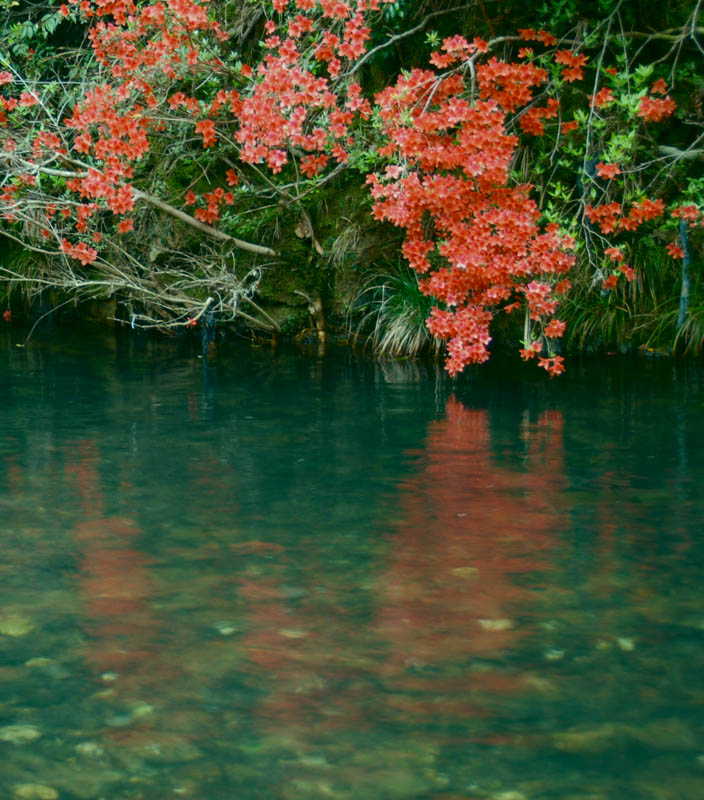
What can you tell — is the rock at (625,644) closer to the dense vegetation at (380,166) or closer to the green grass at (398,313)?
the dense vegetation at (380,166)

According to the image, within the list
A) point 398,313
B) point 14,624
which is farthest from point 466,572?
point 398,313

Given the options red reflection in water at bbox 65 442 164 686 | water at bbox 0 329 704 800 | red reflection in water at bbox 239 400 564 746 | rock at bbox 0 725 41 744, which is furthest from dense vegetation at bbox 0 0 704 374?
rock at bbox 0 725 41 744

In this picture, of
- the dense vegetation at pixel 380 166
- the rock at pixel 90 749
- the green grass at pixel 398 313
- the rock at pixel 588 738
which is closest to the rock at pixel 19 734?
the rock at pixel 90 749

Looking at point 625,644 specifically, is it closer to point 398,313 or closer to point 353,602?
point 353,602

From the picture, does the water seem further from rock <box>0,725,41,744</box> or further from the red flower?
the red flower

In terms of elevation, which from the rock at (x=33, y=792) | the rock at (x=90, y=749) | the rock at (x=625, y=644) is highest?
the rock at (x=625, y=644)

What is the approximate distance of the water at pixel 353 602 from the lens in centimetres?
378

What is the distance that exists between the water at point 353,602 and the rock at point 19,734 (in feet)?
0.04

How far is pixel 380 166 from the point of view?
38.3 feet

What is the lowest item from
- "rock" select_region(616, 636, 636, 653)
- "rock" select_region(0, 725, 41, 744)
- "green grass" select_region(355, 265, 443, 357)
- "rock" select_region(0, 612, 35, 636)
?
"rock" select_region(0, 725, 41, 744)

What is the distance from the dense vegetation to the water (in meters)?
1.55

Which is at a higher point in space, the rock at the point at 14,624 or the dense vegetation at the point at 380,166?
the dense vegetation at the point at 380,166

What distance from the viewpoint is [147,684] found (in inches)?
168

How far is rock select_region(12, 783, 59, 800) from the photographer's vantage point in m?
3.60
